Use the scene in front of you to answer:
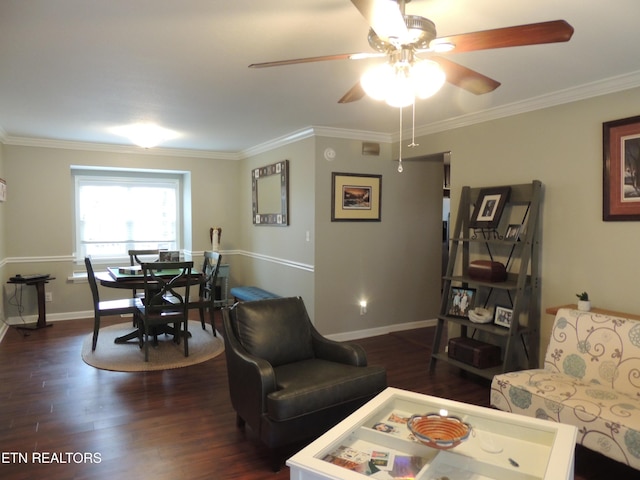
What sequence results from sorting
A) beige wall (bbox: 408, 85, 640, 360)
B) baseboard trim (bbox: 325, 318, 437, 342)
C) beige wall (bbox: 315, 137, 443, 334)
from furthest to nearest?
baseboard trim (bbox: 325, 318, 437, 342) → beige wall (bbox: 315, 137, 443, 334) → beige wall (bbox: 408, 85, 640, 360)

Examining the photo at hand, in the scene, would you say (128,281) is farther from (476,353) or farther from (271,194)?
(476,353)

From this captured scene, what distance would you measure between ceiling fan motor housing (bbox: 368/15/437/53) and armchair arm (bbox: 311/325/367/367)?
6.05 feet

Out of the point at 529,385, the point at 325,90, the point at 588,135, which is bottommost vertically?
the point at 529,385

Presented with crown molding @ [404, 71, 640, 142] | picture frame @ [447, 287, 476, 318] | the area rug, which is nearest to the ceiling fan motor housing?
crown molding @ [404, 71, 640, 142]

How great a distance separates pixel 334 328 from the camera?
4832 millimetres

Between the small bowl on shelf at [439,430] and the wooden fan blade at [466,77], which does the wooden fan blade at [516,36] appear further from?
the small bowl on shelf at [439,430]

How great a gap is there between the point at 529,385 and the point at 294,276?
9.72 feet

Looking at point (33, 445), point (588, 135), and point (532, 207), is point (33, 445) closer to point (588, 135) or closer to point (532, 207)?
point (532, 207)

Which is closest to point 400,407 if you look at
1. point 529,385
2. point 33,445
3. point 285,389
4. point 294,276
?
point 285,389

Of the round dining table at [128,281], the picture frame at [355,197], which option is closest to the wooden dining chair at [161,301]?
the round dining table at [128,281]

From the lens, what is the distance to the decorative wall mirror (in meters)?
5.22

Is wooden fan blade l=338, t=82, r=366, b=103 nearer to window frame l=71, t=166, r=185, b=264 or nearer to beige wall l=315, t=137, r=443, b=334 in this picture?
beige wall l=315, t=137, r=443, b=334

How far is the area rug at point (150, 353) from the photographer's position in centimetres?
402

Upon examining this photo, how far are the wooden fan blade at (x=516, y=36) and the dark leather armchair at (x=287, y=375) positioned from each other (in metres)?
1.86
